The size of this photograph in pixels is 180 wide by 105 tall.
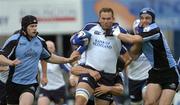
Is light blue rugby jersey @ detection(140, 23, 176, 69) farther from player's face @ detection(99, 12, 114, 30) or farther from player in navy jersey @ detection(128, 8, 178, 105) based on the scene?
player's face @ detection(99, 12, 114, 30)

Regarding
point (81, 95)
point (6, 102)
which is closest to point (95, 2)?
point (6, 102)

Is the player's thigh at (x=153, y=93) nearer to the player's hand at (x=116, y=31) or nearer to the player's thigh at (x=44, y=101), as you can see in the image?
the player's hand at (x=116, y=31)

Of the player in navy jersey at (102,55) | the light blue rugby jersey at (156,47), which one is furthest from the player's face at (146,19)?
the player in navy jersey at (102,55)

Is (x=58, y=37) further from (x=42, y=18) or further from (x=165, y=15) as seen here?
(x=165, y=15)

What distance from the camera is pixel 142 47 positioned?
15.8m

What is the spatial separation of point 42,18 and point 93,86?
1110 cm

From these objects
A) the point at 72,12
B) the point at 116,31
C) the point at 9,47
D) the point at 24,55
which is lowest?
the point at 72,12

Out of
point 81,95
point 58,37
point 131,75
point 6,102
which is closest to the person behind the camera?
point 81,95

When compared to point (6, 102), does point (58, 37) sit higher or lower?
lower

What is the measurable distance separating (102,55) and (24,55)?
156 centimetres

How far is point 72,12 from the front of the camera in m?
25.8

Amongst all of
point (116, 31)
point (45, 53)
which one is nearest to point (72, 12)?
point (45, 53)

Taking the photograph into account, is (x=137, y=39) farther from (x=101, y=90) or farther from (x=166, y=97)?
(x=166, y=97)

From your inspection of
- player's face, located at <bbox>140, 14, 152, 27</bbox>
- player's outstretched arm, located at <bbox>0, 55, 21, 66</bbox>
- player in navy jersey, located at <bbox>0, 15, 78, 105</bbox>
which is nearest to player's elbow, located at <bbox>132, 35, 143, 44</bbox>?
player's face, located at <bbox>140, 14, 152, 27</bbox>
